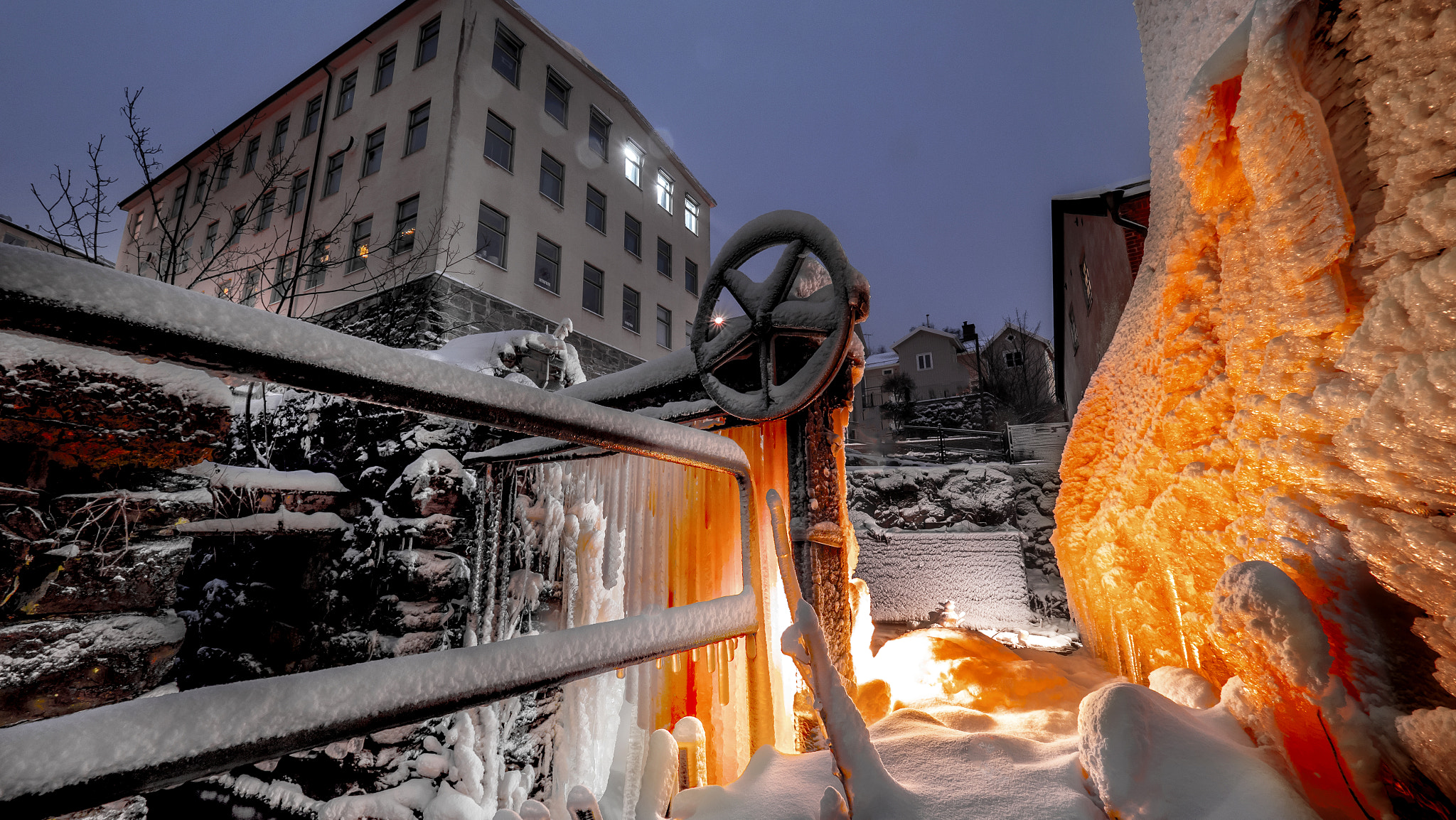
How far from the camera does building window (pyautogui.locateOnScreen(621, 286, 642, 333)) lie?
15.9 m

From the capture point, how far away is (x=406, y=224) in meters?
11.3

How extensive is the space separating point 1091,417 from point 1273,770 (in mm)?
2431

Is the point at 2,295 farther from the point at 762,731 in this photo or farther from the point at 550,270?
the point at 550,270

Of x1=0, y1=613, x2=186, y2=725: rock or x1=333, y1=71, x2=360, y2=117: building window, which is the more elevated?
x1=333, y1=71, x2=360, y2=117: building window

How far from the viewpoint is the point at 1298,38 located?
1.70 metres

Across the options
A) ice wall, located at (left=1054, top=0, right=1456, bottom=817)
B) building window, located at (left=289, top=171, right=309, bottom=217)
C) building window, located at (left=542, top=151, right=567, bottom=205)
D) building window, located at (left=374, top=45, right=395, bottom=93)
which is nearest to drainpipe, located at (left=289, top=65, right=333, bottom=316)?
building window, located at (left=289, top=171, right=309, bottom=217)

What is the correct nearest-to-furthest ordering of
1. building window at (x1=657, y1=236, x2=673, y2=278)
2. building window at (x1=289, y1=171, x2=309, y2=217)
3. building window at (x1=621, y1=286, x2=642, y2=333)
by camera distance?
building window at (x1=289, y1=171, x2=309, y2=217) → building window at (x1=621, y1=286, x2=642, y2=333) → building window at (x1=657, y1=236, x2=673, y2=278)

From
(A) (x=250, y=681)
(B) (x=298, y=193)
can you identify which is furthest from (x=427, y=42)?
(A) (x=250, y=681)

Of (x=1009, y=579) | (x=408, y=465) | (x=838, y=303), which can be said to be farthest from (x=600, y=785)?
(x=1009, y=579)

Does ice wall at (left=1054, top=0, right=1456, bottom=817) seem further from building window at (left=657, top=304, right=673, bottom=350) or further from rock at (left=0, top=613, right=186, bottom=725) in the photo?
building window at (left=657, top=304, right=673, bottom=350)

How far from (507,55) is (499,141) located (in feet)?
8.13

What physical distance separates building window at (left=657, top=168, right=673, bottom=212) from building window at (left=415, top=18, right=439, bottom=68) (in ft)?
23.6

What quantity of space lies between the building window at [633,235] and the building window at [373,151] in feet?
20.2

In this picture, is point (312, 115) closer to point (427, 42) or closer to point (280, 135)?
point (280, 135)
